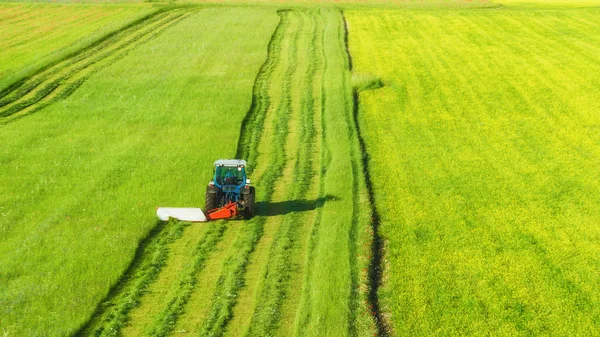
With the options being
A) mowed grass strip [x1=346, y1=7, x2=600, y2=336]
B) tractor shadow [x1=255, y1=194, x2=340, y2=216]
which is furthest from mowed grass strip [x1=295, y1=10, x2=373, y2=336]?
mowed grass strip [x1=346, y1=7, x2=600, y2=336]

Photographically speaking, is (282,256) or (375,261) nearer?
(375,261)

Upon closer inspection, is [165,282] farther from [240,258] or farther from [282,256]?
[282,256]

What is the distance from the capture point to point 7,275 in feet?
59.2

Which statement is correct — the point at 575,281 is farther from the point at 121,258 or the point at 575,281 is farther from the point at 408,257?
the point at 121,258

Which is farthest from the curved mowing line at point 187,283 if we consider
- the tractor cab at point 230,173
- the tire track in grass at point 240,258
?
the tractor cab at point 230,173

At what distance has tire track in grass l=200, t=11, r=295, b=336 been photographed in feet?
54.2

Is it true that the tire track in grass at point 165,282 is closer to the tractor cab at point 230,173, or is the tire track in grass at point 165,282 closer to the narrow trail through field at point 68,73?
the tractor cab at point 230,173

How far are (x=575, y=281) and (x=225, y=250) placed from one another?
9.46 meters

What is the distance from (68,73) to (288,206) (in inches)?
942

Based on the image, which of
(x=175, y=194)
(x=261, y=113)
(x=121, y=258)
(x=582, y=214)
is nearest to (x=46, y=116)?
(x=261, y=113)

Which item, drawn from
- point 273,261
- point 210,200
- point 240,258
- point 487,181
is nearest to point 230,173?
point 210,200

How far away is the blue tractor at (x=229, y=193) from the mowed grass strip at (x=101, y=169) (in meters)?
1.43

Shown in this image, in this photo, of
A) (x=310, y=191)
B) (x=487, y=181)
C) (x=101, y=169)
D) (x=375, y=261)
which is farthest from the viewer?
(x=101, y=169)

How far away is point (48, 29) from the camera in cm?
5744
